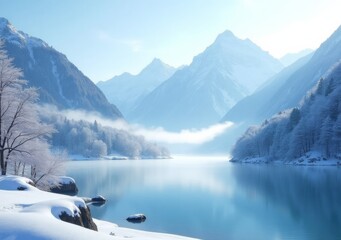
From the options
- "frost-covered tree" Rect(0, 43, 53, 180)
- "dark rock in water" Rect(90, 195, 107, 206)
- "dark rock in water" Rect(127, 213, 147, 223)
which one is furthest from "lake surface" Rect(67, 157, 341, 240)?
"frost-covered tree" Rect(0, 43, 53, 180)

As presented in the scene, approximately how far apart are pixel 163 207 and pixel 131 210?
5195 millimetres

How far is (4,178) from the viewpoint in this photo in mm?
31422

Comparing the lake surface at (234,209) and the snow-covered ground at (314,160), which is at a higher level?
the snow-covered ground at (314,160)

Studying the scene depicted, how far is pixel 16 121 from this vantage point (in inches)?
1793

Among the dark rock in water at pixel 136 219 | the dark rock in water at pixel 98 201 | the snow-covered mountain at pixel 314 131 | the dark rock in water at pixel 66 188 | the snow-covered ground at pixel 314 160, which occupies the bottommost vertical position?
the dark rock in water at pixel 136 219

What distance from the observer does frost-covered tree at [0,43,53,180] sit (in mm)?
43688

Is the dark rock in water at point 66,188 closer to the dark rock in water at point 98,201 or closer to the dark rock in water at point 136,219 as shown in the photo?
the dark rock in water at point 98,201

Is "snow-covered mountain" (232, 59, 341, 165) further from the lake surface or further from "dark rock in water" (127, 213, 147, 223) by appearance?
"dark rock in water" (127, 213, 147, 223)

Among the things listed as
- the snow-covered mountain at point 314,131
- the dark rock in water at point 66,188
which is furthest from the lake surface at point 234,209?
the snow-covered mountain at point 314,131

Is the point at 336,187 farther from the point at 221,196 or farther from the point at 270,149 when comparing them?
the point at 270,149

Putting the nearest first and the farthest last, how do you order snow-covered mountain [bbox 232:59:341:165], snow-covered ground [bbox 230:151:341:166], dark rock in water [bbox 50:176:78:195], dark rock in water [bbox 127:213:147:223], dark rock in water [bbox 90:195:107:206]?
dark rock in water [bbox 127:213:147:223]
dark rock in water [bbox 90:195:107:206]
dark rock in water [bbox 50:176:78:195]
snow-covered ground [bbox 230:151:341:166]
snow-covered mountain [bbox 232:59:341:165]

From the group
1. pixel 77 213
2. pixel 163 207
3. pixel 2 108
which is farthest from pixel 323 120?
pixel 77 213

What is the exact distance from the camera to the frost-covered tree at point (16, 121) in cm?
4369

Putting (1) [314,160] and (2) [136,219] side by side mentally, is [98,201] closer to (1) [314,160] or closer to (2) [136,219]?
(2) [136,219]
